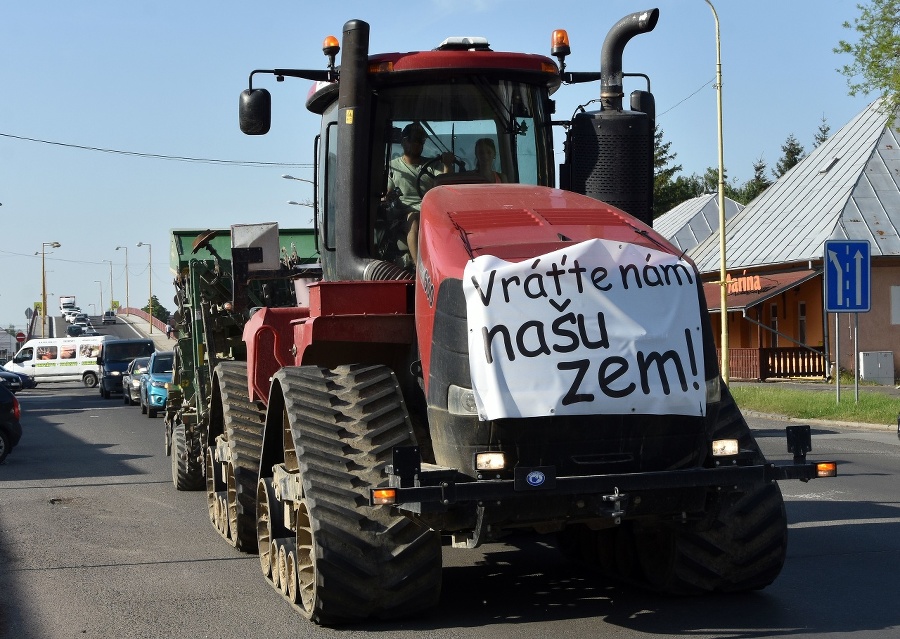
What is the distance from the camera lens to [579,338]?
631cm

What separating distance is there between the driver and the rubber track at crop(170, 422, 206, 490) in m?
6.88

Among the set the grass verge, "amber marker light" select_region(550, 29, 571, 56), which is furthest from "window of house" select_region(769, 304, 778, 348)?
"amber marker light" select_region(550, 29, 571, 56)

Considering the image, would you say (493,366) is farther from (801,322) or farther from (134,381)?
(801,322)

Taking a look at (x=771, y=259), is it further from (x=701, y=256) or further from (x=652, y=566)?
(x=652, y=566)

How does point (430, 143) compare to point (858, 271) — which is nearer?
point (430, 143)

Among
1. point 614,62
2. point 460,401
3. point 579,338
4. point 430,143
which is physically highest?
point 614,62

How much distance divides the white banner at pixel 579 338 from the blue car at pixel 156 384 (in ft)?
76.9

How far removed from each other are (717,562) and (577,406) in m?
1.61

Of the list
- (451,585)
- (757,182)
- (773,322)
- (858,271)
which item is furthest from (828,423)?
(757,182)

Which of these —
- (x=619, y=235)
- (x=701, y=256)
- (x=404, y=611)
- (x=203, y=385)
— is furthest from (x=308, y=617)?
(x=701, y=256)

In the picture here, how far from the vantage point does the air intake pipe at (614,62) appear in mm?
7938

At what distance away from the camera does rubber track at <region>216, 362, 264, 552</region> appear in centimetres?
969

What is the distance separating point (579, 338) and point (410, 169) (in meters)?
2.22

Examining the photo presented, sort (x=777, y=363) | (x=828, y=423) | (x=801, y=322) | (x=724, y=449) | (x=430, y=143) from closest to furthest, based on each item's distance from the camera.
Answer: (x=724, y=449) → (x=430, y=143) → (x=828, y=423) → (x=777, y=363) → (x=801, y=322)
